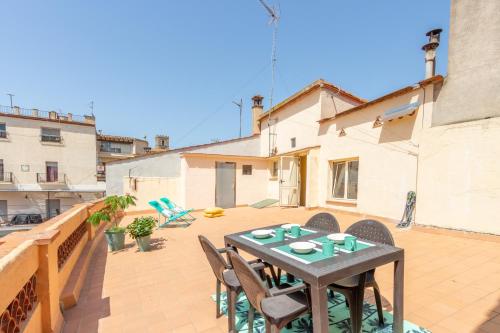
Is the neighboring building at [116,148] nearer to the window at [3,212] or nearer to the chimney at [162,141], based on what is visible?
the chimney at [162,141]

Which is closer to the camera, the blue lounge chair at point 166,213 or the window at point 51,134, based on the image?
the blue lounge chair at point 166,213

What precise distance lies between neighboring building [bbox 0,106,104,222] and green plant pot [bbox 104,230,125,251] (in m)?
20.1

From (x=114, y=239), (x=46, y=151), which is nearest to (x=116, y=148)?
(x=46, y=151)

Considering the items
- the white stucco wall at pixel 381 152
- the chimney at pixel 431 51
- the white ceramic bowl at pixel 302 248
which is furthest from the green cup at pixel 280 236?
the chimney at pixel 431 51

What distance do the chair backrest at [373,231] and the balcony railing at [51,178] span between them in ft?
83.5

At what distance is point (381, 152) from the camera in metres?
6.57

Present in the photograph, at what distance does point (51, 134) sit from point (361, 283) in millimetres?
26597

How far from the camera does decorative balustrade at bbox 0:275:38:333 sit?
132 centimetres

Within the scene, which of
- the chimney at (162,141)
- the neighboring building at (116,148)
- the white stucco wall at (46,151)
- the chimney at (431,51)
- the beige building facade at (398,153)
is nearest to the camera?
the beige building facade at (398,153)

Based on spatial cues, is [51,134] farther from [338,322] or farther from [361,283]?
[361,283]

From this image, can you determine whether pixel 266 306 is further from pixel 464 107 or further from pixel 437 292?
pixel 464 107

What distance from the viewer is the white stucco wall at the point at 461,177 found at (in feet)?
14.5

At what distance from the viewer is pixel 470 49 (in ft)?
15.5

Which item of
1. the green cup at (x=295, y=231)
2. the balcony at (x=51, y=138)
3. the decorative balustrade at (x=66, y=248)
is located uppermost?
the balcony at (x=51, y=138)
